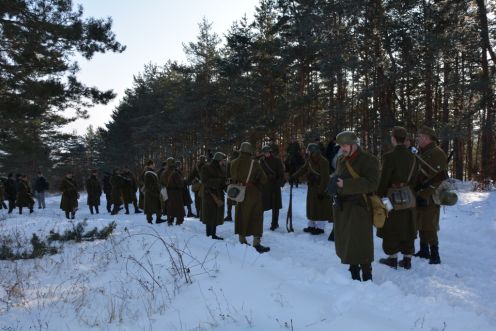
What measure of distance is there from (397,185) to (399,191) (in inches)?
6.2

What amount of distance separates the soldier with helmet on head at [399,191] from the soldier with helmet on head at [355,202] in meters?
1.16

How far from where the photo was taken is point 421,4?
19.7 m

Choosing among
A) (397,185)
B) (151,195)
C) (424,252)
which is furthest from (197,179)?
(397,185)

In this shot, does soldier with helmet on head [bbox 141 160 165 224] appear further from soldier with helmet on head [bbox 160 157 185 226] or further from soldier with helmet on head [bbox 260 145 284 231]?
soldier with helmet on head [bbox 260 145 284 231]

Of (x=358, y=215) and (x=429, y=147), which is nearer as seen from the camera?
(x=358, y=215)

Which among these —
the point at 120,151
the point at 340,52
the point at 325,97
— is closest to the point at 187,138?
the point at 120,151

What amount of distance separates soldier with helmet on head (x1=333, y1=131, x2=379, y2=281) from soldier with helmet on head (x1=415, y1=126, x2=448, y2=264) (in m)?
1.92

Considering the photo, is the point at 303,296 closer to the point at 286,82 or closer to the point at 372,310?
the point at 372,310

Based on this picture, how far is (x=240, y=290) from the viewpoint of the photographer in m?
5.14

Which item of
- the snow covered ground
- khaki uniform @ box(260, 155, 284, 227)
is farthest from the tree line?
the snow covered ground

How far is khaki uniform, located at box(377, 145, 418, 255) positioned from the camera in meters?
6.68

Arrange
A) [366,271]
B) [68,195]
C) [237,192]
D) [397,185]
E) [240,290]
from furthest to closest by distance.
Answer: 1. [68,195]
2. [237,192]
3. [397,185]
4. [366,271]
5. [240,290]

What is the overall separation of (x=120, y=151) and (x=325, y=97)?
32430 mm

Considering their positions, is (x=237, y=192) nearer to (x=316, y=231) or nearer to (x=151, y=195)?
(x=316, y=231)
